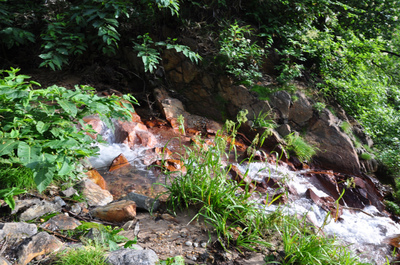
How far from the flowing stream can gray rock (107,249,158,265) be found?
1796mm

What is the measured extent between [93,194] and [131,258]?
55.2 inches

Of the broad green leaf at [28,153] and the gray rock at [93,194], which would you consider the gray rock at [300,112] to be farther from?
the broad green leaf at [28,153]

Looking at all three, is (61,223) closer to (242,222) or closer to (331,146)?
(242,222)

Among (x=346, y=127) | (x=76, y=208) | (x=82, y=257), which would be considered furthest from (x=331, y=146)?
(x=82, y=257)

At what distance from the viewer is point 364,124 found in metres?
6.44

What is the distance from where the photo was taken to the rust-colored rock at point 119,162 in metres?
4.30

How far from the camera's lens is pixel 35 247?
1.81 meters

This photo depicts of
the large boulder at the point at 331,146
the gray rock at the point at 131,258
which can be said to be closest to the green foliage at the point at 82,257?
the gray rock at the point at 131,258

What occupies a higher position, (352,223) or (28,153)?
(28,153)

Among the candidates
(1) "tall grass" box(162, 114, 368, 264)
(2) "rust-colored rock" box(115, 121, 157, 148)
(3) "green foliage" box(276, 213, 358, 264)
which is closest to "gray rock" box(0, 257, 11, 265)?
(1) "tall grass" box(162, 114, 368, 264)

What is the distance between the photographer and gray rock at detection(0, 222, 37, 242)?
1.88m

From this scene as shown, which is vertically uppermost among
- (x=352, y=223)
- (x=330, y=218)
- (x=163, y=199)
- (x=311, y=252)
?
(x=311, y=252)

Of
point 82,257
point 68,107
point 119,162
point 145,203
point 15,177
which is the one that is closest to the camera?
point 82,257

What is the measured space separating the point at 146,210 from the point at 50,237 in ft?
3.71
